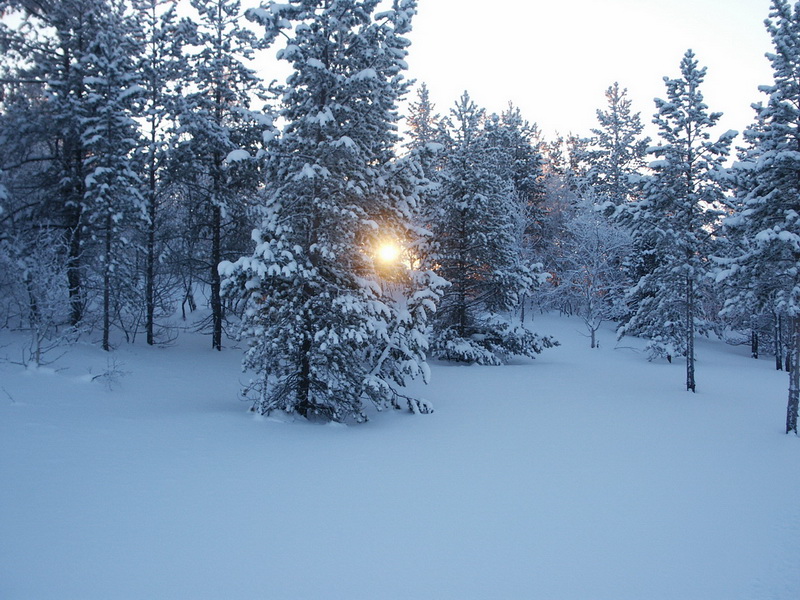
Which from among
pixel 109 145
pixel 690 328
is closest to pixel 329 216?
pixel 109 145

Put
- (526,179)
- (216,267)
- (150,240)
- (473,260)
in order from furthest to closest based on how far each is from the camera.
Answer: (526,179)
(473,260)
(150,240)
(216,267)

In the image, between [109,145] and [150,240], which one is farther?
[150,240]

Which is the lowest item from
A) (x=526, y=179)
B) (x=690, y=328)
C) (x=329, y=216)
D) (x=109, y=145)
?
(x=690, y=328)

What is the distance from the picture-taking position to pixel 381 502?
292 inches

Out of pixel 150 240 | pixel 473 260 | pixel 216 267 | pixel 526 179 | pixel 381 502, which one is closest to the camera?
pixel 381 502

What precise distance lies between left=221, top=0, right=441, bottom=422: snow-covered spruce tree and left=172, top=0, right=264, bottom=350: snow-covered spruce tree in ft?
29.5

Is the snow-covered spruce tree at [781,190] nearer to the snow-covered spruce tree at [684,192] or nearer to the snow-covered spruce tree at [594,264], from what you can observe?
the snow-covered spruce tree at [684,192]

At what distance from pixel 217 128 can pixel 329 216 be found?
1118 centimetres

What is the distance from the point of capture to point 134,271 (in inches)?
873

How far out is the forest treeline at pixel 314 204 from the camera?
12.1 m

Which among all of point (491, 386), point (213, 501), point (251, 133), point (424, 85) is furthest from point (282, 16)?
point (424, 85)

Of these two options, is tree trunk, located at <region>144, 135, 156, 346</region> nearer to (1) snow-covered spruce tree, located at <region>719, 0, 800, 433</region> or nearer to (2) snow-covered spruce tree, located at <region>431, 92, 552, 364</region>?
(2) snow-covered spruce tree, located at <region>431, 92, 552, 364</region>

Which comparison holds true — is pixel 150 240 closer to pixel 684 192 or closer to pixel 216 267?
pixel 216 267

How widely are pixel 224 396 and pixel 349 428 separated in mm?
5012
